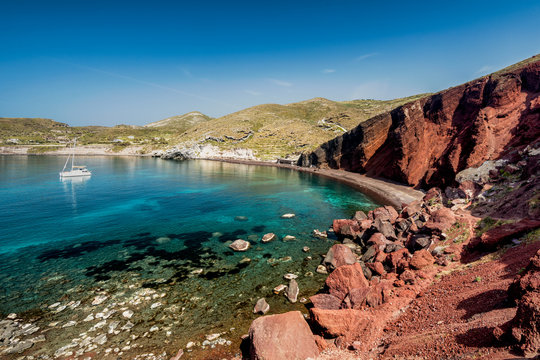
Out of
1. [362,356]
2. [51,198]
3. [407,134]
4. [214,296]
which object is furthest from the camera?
[407,134]

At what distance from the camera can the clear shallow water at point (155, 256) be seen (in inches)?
685

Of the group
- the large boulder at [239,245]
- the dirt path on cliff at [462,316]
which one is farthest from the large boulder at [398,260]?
the large boulder at [239,245]

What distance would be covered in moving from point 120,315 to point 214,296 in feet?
21.5

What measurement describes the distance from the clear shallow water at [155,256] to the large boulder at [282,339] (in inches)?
134

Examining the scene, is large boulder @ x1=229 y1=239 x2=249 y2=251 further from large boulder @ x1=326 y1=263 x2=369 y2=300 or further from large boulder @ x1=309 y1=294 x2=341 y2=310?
large boulder @ x1=309 y1=294 x2=341 y2=310

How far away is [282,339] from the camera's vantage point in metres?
12.6

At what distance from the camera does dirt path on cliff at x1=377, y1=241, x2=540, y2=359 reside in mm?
9367

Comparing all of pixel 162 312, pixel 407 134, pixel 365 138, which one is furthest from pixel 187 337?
pixel 365 138

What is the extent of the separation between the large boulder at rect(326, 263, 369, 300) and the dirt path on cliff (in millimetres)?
3823

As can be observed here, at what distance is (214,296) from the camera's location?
1962 centimetres

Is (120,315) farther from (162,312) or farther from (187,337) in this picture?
(187,337)

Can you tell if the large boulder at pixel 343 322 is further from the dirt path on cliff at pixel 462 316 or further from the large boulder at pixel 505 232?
the large boulder at pixel 505 232

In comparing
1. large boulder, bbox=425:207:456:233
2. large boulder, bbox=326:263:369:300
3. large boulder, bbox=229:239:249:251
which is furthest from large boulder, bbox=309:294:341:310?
large boulder, bbox=425:207:456:233

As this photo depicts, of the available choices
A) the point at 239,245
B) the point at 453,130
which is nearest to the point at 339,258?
the point at 239,245
